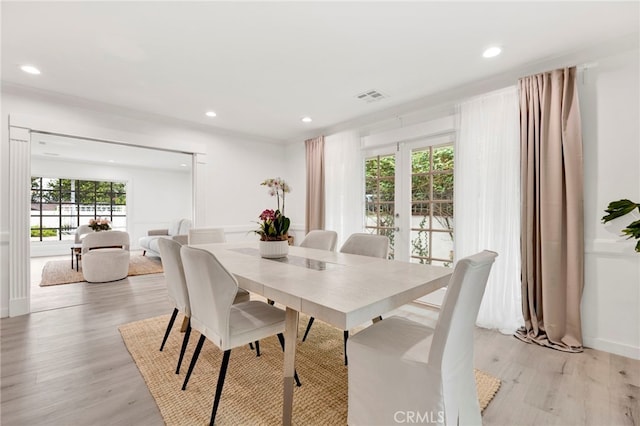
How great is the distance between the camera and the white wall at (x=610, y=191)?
217 centimetres

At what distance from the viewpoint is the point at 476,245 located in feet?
9.48

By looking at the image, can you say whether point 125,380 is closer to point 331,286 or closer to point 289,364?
point 289,364

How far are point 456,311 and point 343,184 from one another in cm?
321

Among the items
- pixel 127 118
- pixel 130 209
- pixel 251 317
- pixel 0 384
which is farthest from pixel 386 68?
pixel 130 209

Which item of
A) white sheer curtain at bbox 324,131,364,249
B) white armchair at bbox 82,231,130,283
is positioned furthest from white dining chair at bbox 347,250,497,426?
white armchair at bbox 82,231,130,283

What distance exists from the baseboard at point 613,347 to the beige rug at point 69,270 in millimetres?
6039

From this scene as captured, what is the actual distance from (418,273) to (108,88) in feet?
11.9

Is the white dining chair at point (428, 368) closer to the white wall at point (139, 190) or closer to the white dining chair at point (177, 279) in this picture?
the white dining chair at point (177, 279)

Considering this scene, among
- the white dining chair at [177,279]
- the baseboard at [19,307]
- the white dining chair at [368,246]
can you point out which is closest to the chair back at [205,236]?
the white dining chair at [177,279]

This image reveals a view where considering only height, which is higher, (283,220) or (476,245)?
(283,220)

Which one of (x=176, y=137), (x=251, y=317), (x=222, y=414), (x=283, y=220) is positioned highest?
(x=176, y=137)

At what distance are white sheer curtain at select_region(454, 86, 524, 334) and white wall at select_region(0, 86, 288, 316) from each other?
9.34ft

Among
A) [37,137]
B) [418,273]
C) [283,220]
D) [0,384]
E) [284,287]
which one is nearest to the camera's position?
[284,287]

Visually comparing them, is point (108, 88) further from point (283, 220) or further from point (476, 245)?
point (476, 245)
